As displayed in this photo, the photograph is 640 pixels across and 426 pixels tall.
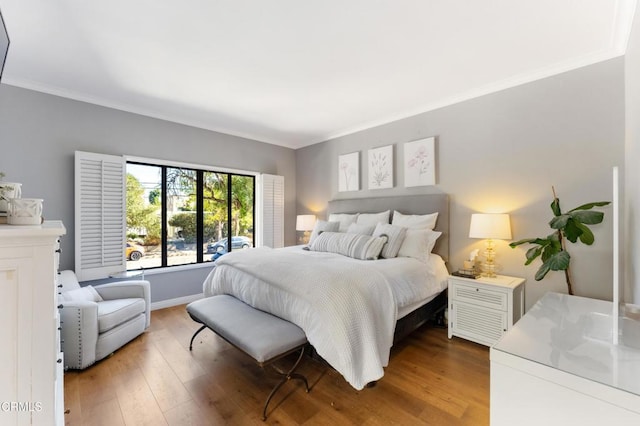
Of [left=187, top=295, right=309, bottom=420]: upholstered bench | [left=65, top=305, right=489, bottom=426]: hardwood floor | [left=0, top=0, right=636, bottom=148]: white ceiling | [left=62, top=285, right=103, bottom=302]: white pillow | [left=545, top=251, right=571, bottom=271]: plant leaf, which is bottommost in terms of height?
[left=65, top=305, right=489, bottom=426]: hardwood floor

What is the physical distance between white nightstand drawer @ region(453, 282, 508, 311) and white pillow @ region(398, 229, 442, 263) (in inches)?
16.5

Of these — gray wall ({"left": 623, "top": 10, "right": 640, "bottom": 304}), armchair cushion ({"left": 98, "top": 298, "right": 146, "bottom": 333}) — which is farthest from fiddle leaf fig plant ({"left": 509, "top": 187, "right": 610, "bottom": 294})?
armchair cushion ({"left": 98, "top": 298, "right": 146, "bottom": 333})

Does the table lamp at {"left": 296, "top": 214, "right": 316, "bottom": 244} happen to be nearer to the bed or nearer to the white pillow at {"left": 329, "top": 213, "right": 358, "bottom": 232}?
the white pillow at {"left": 329, "top": 213, "right": 358, "bottom": 232}

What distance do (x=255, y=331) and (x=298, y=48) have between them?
218 centimetres

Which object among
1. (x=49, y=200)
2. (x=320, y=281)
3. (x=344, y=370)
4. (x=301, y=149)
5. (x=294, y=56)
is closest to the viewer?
(x=344, y=370)

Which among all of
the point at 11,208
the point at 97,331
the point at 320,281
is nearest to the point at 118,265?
the point at 97,331

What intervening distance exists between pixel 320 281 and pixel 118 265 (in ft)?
8.93

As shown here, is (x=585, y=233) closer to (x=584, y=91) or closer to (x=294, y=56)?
(x=584, y=91)

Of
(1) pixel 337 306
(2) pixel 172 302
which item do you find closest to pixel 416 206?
(1) pixel 337 306

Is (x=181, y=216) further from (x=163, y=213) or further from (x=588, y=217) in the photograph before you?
(x=588, y=217)

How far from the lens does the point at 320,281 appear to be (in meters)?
1.98

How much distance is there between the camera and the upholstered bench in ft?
5.70

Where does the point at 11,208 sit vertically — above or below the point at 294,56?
below

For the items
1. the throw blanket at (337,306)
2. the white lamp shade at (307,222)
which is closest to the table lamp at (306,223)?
the white lamp shade at (307,222)
